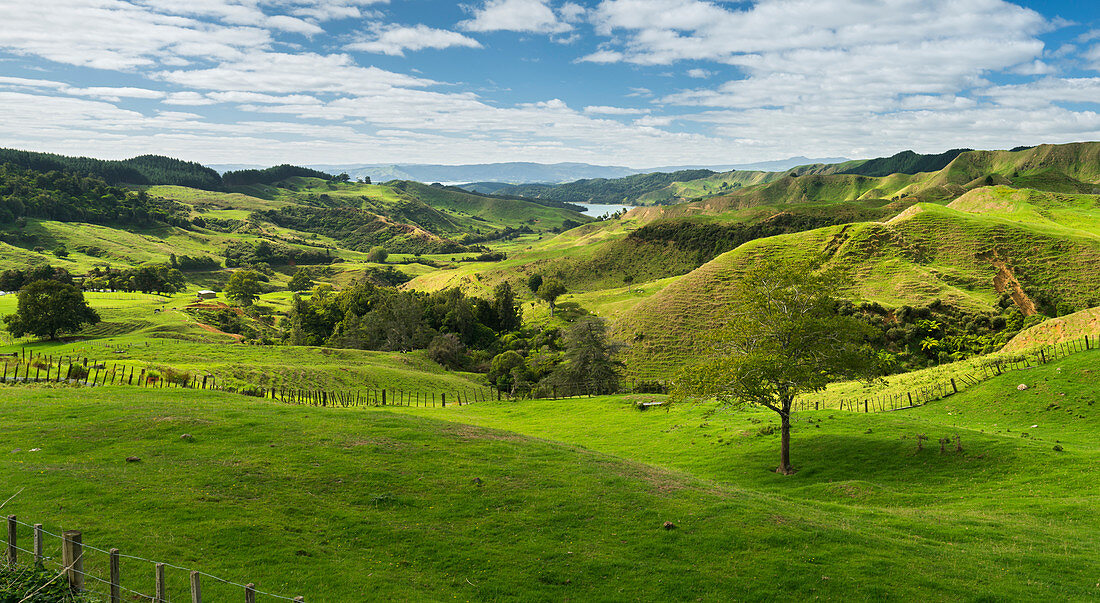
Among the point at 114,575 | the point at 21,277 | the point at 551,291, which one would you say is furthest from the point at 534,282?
the point at 114,575

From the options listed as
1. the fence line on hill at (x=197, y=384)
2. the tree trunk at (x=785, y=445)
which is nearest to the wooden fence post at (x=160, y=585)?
the tree trunk at (x=785, y=445)

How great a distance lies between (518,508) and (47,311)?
3474 inches

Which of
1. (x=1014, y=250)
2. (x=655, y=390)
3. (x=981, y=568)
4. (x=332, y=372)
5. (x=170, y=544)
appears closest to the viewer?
(x=170, y=544)

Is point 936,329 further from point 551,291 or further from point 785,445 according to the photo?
point 551,291

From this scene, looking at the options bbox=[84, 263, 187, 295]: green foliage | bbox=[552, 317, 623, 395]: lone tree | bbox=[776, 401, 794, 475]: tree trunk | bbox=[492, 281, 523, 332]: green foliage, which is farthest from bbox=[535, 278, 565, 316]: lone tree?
bbox=[84, 263, 187, 295]: green foliage

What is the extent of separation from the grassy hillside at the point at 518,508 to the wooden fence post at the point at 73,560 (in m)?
1.86

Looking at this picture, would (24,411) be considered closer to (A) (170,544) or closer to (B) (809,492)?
(A) (170,544)

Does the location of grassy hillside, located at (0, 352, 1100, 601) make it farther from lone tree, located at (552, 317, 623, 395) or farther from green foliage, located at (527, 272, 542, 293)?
green foliage, located at (527, 272, 542, 293)

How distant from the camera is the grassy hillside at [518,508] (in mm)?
14398

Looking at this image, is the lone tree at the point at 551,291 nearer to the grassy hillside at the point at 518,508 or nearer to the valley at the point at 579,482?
the valley at the point at 579,482

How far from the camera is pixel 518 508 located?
18.7m

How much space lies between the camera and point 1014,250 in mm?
82812

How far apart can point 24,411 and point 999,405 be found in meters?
55.1

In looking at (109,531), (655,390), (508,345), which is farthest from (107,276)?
(109,531)
